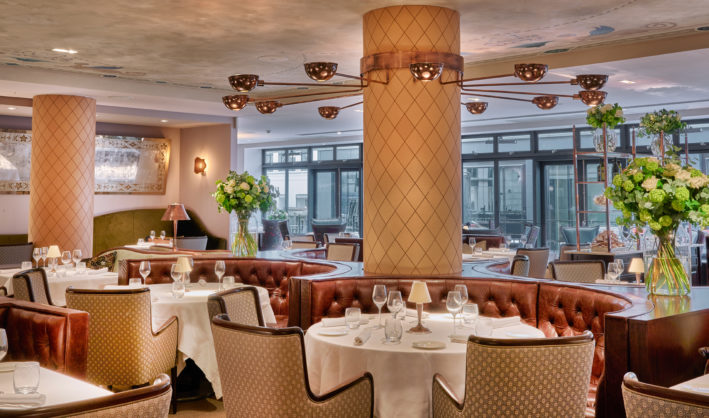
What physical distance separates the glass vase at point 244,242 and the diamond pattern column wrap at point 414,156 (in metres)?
1.84

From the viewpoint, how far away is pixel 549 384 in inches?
107

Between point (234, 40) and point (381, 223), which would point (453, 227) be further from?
point (234, 40)

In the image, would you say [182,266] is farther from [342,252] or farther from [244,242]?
[342,252]

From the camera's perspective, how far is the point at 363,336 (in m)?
3.40

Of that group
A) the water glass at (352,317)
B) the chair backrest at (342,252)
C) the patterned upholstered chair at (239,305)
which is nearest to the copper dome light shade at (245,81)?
the patterned upholstered chair at (239,305)

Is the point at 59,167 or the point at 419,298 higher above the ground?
the point at 59,167

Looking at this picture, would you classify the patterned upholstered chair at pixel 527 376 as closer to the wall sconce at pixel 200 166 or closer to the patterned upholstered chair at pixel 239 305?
the patterned upholstered chair at pixel 239 305

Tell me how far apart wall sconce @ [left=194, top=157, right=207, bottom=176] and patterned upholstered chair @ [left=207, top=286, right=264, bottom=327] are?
8900mm

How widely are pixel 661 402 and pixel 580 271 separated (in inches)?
169

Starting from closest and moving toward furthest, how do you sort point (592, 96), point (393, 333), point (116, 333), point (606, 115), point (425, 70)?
point (393, 333) < point (116, 333) < point (425, 70) < point (592, 96) < point (606, 115)

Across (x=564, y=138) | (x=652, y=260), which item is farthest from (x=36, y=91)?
(x=564, y=138)

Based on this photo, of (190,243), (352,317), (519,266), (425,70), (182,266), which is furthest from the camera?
(190,243)

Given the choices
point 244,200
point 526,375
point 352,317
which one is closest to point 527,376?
point 526,375

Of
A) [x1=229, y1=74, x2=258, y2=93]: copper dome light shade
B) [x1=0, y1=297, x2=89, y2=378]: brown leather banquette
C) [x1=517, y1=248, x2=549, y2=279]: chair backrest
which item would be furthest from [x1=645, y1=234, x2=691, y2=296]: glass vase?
[x1=517, y1=248, x2=549, y2=279]: chair backrest
